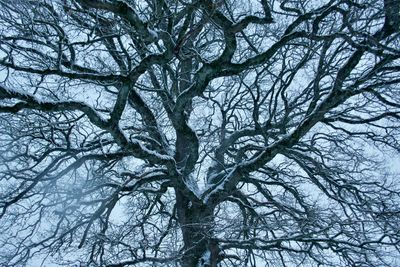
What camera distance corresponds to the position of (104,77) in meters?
5.19

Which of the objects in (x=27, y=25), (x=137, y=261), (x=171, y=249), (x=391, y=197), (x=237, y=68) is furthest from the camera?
(x=391, y=197)

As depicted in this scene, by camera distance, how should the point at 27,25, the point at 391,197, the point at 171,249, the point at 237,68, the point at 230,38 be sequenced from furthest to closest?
the point at 391,197 < the point at 171,249 < the point at 237,68 < the point at 230,38 < the point at 27,25

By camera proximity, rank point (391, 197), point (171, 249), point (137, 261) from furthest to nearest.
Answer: point (391, 197), point (137, 261), point (171, 249)

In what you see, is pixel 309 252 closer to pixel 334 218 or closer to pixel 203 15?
pixel 334 218

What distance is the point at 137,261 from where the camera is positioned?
6.79 meters

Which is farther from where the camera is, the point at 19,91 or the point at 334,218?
the point at 334,218

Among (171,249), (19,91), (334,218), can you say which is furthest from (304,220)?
(19,91)

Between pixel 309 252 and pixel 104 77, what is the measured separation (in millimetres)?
4312

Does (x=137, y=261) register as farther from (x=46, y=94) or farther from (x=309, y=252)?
(x=46, y=94)

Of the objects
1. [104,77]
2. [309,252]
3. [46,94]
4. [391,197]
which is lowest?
[309,252]

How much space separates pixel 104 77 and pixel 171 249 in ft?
9.66

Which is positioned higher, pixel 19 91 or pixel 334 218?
pixel 19 91

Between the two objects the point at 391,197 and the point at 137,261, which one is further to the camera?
the point at 391,197

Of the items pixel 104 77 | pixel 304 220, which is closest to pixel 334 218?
pixel 304 220
